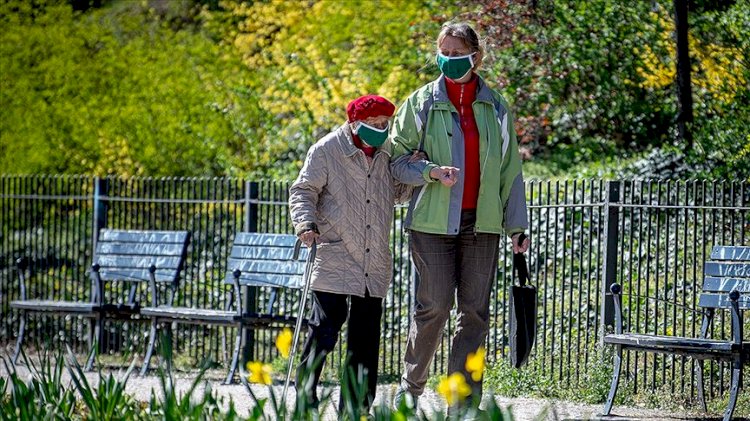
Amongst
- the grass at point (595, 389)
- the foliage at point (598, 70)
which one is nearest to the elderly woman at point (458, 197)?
the grass at point (595, 389)

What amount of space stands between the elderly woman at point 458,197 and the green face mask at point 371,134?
4.3 inches

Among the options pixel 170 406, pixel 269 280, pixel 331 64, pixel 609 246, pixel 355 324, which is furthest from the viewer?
pixel 331 64

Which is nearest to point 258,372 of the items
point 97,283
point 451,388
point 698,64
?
point 451,388

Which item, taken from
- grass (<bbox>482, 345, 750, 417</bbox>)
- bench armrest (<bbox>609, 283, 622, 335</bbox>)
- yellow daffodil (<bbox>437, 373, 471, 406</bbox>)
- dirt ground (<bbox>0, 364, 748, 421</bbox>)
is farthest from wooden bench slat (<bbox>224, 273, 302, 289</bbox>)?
yellow daffodil (<bbox>437, 373, 471, 406</bbox>)

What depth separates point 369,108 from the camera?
6418 millimetres

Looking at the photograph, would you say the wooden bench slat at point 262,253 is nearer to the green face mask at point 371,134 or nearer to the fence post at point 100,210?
the fence post at point 100,210

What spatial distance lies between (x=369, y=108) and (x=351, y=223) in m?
0.63

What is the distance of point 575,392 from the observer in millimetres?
8633

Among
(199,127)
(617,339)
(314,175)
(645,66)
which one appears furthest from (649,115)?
(314,175)

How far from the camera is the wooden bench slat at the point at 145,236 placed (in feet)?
34.6

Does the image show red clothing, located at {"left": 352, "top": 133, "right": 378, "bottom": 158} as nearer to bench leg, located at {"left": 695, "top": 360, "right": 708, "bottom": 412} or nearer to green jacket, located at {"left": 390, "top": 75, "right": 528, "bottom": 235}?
green jacket, located at {"left": 390, "top": 75, "right": 528, "bottom": 235}

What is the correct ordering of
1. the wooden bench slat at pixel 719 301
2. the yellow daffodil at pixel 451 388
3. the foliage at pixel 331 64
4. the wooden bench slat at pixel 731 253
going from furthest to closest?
the foliage at pixel 331 64 < the wooden bench slat at pixel 731 253 < the wooden bench slat at pixel 719 301 < the yellow daffodil at pixel 451 388

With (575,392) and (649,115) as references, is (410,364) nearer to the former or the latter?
(575,392)

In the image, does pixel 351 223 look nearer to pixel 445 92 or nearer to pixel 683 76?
pixel 445 92
